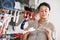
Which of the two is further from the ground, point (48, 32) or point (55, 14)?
point (55, 14)

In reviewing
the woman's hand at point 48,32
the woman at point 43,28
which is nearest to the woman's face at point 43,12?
the woman at point 43,28

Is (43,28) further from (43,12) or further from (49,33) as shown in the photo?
(43,12)

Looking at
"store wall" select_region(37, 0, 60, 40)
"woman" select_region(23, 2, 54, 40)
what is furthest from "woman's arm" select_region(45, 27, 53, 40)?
"store wall" select_region(37, 0, 60, 40)

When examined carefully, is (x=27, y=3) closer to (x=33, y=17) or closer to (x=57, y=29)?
(x=33, y=17)

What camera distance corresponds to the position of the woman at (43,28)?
145 centimetres

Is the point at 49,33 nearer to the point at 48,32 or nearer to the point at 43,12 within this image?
the point at 48,32

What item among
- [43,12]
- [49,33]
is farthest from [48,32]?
[43,12]

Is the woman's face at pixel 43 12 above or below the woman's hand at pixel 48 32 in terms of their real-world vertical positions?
above

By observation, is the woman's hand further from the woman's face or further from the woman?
the woman's face

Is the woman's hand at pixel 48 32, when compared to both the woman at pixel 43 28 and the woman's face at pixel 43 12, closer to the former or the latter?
the woman at pixel 43 28

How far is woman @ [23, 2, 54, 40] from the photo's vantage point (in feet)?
4.75

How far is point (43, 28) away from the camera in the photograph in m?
1.49

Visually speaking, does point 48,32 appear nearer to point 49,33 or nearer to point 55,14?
point 49,33

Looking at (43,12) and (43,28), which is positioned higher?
(43,12)
